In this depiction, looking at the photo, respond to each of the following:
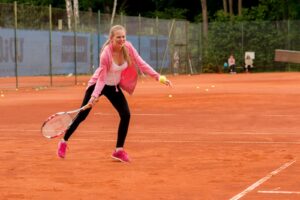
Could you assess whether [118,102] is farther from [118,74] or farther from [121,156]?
[121,156]

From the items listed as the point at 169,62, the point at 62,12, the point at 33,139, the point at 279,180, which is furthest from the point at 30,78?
the point at 279,180

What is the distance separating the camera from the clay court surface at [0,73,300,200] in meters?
7.36

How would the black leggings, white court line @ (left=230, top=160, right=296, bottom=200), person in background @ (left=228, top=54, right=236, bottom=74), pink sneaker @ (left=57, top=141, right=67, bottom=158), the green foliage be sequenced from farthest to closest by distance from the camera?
the green foliage < person in background @ (left=228, top=54, right=236, bottom=74) < pink sneaker @ (left=57, top=141, right=67, bottom=158) < the black leggings < white court line @ (left=230, top=160, right=296, bottom=200)

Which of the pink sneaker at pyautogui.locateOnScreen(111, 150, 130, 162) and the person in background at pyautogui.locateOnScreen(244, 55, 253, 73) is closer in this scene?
the pink sneaker at pyautogui.locateOnScreen(111, 150, 130, 162)

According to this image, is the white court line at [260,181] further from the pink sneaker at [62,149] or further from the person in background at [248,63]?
the person in background at [248,63]

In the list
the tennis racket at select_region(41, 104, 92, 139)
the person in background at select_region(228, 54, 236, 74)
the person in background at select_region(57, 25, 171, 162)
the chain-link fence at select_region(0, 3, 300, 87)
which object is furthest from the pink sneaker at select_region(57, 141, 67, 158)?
the person in background at select_region(228, 54, 236, 74)

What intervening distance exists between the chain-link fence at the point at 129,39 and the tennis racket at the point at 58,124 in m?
18.0

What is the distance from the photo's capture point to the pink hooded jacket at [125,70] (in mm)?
9195

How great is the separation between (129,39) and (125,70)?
95.8ft

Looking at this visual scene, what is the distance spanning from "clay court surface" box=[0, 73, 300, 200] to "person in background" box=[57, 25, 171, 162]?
0.53 meters

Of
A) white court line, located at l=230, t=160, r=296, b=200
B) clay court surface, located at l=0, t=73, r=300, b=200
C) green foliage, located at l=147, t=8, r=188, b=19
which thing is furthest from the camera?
green foliage, located at l=147, t=8, r=188, b=19

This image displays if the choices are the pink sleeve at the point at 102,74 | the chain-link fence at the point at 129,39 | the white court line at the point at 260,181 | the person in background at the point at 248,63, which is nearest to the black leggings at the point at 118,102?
the pink sleeve at the point at 102,74

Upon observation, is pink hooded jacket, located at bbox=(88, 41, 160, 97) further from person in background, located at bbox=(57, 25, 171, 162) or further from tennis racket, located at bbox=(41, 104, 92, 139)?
tennis racket, located at bbox=(41, 104, 92, 139)

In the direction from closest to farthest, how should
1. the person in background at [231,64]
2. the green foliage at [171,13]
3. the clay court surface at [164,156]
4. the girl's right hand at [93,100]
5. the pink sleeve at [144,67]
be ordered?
the clay court surface at [164,156], the girl's right hand at [93,100], the pink sleeve at [144,67], the person in background at [231,64], the green foliage at [171,13]
